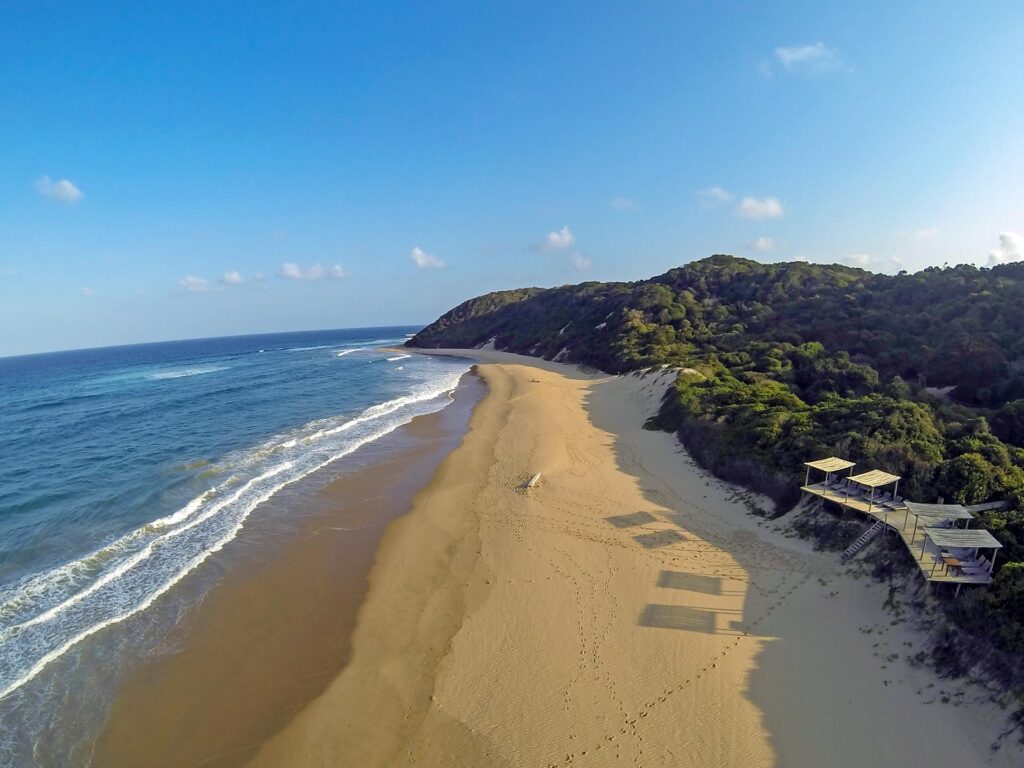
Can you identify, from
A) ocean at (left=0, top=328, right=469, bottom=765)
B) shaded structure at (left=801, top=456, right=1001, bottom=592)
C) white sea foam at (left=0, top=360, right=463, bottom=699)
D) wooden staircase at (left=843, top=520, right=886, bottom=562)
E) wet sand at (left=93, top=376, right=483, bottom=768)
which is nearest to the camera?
wet sand at (left=93, top=376, right=483, bottom=768)

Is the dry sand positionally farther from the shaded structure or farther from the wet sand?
the shaded structure

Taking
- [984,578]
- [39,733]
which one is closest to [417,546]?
[39,733]

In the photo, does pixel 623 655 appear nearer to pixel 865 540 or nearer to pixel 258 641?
pixel 865 540

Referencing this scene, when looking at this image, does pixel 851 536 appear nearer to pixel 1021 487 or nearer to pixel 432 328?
pixel 1021 487

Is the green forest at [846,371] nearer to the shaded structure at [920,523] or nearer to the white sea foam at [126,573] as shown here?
the shaded structure at [920,523]

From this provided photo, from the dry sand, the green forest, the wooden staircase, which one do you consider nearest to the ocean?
the dry sand

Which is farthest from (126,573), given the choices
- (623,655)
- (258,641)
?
(623,655)

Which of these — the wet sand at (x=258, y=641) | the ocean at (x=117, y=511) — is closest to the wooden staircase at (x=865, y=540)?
the wet sand at (x=258, y=641)
